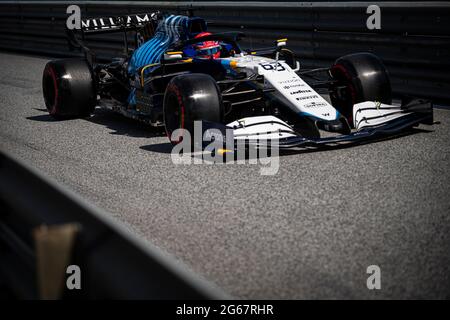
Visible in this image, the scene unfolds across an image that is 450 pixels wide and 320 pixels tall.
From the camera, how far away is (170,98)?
673cm

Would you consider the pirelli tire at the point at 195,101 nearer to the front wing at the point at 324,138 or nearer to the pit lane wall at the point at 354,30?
the front wing at the point at 324,138

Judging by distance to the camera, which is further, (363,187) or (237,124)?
(237,124)

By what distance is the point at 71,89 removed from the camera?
8.70 meters

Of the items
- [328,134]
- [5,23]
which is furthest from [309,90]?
[5,23]

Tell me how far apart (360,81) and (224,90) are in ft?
4.79

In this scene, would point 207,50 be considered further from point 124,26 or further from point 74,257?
point 74,257

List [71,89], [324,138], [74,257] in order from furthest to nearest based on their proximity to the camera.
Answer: [71,89]
[324,138]
[74,257]

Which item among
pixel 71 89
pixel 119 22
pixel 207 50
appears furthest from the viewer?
pixel 119 22

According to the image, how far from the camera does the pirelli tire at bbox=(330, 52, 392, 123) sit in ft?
23.6

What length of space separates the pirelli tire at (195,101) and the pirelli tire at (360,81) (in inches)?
66.2

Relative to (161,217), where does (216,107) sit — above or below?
above

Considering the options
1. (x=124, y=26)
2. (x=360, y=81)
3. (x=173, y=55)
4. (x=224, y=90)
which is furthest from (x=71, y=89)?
(x=360, y=81)

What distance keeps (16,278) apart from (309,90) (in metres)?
4.69
